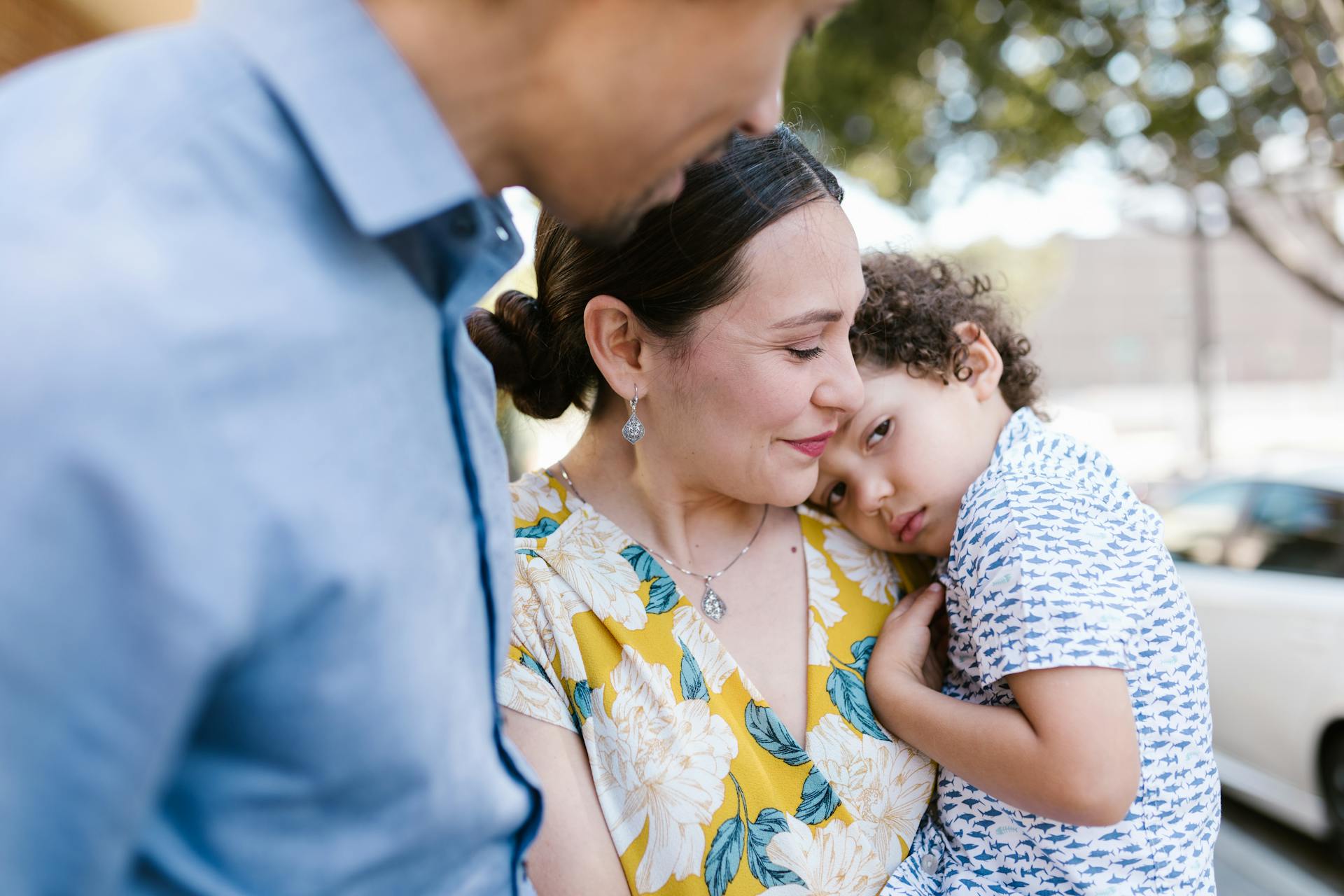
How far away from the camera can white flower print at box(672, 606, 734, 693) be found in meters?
1.91

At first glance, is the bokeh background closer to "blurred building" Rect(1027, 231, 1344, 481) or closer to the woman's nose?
the woman's nose

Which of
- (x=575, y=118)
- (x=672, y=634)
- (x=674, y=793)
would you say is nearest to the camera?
(x=575, y=118)

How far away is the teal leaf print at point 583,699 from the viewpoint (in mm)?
1838

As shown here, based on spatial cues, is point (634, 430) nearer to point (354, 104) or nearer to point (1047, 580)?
point (1047, 580)

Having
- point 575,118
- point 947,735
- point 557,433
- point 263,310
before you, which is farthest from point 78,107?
point 557,433

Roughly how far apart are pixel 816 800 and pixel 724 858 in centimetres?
19

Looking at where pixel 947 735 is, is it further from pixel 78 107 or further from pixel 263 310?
pixel 78 107

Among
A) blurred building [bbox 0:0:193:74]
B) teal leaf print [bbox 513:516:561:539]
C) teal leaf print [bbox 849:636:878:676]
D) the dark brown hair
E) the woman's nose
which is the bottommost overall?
blurred building [bbox 0:0:193:74]

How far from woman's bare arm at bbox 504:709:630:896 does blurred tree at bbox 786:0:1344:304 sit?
603 centimetres

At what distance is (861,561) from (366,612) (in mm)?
1413

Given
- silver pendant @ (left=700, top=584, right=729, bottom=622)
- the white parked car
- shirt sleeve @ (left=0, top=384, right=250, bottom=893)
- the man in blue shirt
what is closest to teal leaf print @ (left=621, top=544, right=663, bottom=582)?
silver pendant @ (left=700, top=584, right=729, bottom=622)

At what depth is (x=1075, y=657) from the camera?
169 centimetres

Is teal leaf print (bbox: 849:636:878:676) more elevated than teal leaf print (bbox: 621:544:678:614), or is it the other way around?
teal leaf print (bbox: 621:544:678:614)

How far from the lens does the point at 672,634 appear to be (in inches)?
76.3
